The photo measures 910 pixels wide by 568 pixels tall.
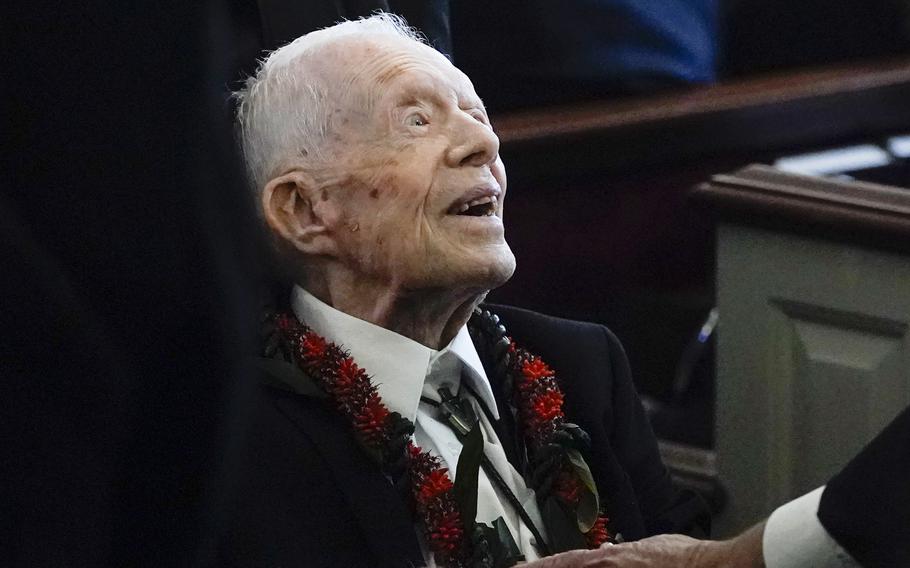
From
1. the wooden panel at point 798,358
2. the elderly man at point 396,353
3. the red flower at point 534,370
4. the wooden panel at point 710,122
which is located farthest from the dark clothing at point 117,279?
the wooden panel at point 710,122

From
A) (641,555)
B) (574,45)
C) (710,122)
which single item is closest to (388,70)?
(641,555)

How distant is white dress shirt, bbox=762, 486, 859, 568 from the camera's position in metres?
1.57

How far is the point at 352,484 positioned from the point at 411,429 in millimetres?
99

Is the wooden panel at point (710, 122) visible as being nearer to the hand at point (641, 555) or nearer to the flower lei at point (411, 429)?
the flower lei at point (411, 429)

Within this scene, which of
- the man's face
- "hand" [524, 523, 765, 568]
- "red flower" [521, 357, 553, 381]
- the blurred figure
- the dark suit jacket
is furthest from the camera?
the blurred figure

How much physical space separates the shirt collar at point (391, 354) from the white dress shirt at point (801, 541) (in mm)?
506

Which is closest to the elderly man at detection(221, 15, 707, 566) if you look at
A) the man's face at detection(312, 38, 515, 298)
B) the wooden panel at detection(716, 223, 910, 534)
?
the man's face at detection(312, 38, 515, 298)

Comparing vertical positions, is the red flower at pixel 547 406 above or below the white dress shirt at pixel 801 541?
below

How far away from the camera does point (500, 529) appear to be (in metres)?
1.90

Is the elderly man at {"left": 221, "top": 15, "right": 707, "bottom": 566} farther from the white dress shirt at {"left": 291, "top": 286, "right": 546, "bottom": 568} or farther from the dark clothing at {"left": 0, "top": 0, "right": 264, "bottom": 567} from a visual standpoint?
the dark clothing at {"left": 0, "top": 0, "right": 264, "bottom": 567}

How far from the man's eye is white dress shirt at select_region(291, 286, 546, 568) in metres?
0.26

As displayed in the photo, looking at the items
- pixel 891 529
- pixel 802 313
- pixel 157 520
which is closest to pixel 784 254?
pixel 802 313

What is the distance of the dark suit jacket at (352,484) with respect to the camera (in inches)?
71.3

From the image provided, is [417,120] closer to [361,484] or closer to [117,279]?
[361,484]
